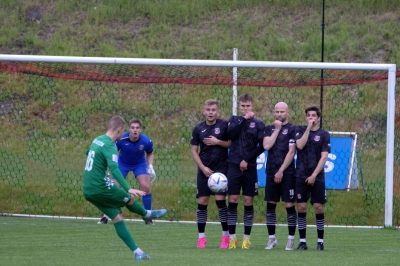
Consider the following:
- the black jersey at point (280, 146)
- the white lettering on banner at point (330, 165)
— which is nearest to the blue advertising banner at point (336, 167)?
the white lettering on banner at point (330, 165)

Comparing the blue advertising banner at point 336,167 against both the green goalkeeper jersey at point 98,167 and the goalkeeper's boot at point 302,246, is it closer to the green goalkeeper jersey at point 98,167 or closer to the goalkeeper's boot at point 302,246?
the goalkeeper's boot at point 302,246

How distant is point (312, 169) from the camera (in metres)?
9.11

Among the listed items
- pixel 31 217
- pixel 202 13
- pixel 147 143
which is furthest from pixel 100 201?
pixel 202 13

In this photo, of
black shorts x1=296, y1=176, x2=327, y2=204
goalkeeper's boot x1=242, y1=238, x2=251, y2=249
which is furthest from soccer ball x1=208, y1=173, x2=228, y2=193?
black shorts x1=296, y1=176, x2=327, y2=204

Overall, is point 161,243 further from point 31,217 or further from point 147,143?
point 31,217

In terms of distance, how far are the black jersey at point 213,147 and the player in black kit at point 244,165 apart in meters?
0.13

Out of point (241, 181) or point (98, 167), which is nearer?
point (98, 167)

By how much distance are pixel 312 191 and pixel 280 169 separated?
489mm

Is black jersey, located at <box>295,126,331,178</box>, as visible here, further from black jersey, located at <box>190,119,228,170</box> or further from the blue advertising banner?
the blue advertising banner

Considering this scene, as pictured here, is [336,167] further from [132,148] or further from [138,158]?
[132,148]

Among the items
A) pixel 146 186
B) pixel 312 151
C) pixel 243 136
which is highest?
pixel 243 136

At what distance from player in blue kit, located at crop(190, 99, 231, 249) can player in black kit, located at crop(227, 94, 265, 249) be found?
11 centimetres

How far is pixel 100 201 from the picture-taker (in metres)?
7.90

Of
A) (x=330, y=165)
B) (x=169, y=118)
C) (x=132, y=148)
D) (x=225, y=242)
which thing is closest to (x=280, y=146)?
(x=225, y=242)
